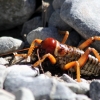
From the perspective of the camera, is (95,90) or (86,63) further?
(86,63)

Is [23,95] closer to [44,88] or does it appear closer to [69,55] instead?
[44,88]

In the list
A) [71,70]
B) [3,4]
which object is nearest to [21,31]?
[3,4]

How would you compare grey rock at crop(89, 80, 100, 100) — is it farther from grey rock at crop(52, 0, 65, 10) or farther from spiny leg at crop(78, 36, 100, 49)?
grey rock at crop(52, 0, 65, 10)

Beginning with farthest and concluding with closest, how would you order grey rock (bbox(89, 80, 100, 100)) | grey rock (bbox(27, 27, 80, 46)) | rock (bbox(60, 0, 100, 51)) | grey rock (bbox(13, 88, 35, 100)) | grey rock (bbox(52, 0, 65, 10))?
grey rock (bbox(52, 0, 65, 10))
grey rock (bbox(27, 27, 80, 46))
rock (bbox(60, 0, 100, 51))
grey rock (bbox(89, 80, 100, 100))
grey rock (bbox(13, 88, 35, 100))

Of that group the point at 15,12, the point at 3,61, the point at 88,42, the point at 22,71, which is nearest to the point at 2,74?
the point at 22,71

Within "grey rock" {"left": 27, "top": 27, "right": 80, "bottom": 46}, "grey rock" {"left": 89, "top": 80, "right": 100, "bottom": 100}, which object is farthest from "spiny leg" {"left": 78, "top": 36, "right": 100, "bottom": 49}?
"grey rock" {"left": 89, "top": 80, "right": 100, "bottom": 100}

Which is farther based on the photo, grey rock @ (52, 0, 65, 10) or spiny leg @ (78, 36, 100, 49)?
grey rock @ (52, 0, 65, 10)

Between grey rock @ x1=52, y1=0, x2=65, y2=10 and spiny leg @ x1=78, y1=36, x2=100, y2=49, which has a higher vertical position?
grey rock @ x1=52, y1=0, x2=65, y2=10
